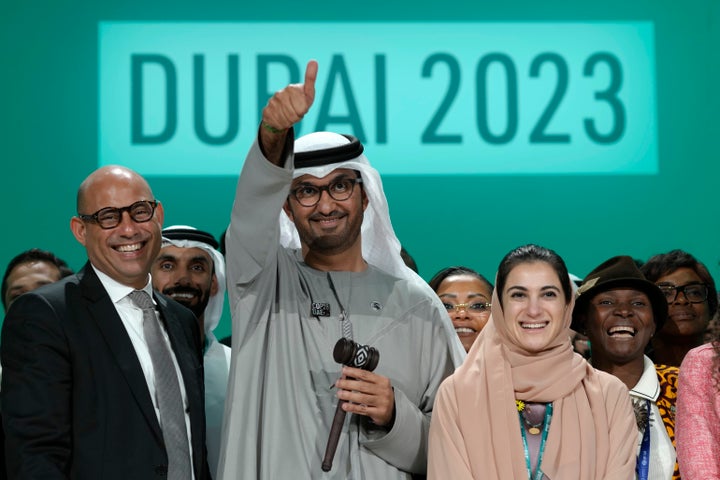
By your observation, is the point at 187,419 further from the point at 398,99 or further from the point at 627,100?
the point at 627,100

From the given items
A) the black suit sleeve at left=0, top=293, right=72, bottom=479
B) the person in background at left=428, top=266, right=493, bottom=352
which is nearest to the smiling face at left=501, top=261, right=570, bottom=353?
the person in background at left=428, top=266, right=493, bottom=352

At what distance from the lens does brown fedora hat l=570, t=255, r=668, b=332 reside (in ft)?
13.7

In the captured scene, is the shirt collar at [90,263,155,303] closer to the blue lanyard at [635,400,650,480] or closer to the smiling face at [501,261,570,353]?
the smiling face at [501,261,570,353]

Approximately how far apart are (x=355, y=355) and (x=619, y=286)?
1.58 metres

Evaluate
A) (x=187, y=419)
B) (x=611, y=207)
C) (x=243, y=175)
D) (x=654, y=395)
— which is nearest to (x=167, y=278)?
(x=187, y=419)

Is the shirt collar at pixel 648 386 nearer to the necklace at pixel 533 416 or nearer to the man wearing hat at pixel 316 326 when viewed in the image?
the necklace at pixel 533 416

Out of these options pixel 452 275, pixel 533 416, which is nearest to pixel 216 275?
pixel 452 275

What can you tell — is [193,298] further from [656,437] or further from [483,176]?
[483,176]

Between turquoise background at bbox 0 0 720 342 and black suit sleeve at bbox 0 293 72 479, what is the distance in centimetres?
301

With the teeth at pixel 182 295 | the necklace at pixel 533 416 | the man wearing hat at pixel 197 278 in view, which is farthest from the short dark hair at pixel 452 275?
the necklace at pixel 533 416

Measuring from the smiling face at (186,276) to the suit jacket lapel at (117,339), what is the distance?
1309mm

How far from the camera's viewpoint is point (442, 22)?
6.21 meters

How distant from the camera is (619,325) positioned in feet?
13.5

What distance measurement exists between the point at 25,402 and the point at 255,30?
11.7 ft
